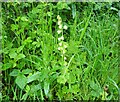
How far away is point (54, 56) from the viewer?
189 cm

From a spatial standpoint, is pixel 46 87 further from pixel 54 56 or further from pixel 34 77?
pixel 54 56

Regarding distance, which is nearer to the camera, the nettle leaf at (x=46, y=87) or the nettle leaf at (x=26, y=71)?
the nettle leaf at (x=46, y=87)

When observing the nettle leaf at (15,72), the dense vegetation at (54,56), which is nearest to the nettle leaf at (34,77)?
the dense vegetation at (54,56)

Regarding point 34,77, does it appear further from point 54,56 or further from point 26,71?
point 54,56

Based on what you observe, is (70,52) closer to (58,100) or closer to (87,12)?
(58,100)

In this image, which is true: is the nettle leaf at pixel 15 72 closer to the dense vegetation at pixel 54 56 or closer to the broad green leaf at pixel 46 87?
the dense vegetation at pixel 54 56

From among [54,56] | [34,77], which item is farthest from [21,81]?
[54,56]

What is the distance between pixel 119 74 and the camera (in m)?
1.90

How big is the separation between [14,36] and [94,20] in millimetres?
621

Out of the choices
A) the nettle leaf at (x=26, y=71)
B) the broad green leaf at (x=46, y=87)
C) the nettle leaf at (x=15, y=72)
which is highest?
the nettle leaf at (x=26, y=71)

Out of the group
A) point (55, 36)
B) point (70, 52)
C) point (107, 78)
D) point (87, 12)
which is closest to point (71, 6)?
point (87, 12)

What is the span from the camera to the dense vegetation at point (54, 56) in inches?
69.1

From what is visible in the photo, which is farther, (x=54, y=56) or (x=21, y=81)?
(x=54, y=56)

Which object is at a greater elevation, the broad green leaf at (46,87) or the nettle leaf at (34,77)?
the nettle leaf at (34,77)
